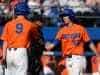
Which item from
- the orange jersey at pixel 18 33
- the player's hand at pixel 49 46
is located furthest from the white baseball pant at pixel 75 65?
the orange jersey at pixel 18 33

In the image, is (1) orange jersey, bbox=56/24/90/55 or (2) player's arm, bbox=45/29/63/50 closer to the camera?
(1) orange jersey, bbox=56/24/90/55

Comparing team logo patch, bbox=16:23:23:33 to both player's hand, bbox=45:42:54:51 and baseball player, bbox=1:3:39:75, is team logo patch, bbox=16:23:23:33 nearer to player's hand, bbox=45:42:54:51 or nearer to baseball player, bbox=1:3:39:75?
baseball player, bbox=1:3:39:75

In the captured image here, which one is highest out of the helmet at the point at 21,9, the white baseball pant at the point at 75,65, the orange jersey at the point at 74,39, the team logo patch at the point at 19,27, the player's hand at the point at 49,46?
the helmet at the point at 21,9

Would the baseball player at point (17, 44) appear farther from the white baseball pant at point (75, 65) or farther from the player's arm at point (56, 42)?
the white baseball pant at point (75, 65)

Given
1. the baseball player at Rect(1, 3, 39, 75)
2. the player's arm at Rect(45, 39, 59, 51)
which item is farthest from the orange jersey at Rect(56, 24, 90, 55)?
the baseball player at Rect(1, 3, 39, 75)

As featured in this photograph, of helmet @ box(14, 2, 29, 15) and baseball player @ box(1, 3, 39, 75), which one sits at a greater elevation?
helmet @ box(14, 2, 29, 15)

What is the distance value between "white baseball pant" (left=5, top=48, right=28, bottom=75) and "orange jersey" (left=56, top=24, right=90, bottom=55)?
0.74 meters

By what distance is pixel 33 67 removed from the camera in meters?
8.59

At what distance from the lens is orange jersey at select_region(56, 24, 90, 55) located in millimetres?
7816

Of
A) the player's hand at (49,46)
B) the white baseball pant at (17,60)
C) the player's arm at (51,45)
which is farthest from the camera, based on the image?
the player's hand at (49,46)

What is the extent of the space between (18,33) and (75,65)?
1.15 metres

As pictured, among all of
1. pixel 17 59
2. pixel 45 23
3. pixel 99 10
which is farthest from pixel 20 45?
pixel 99 10

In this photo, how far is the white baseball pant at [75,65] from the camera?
307 inches

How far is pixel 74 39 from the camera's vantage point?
7836mm
